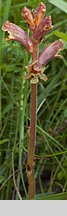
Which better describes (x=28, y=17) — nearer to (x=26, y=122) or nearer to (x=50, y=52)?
(x=50, y=52)

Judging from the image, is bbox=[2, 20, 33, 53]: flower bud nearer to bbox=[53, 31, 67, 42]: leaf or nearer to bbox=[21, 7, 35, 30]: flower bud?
bbox=[21, 7, 35, 30]: flower bud

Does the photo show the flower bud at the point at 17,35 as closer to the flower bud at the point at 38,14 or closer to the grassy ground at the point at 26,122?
the flower bud at the point at 38,14

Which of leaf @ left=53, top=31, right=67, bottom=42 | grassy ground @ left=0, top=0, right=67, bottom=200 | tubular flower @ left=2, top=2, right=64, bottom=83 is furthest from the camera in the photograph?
grassy ground @ left=0, top=0, right=67, bottom=200

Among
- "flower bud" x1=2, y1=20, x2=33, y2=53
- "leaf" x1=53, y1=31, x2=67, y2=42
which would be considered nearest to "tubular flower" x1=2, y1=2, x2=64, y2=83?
"flower bud" x1=2, y1=20, x2=33, y2=53

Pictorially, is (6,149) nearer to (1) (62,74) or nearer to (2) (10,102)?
(2) (10,102)

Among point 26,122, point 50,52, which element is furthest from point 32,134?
point 26,122

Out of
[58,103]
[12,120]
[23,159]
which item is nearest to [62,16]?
[58,103]
